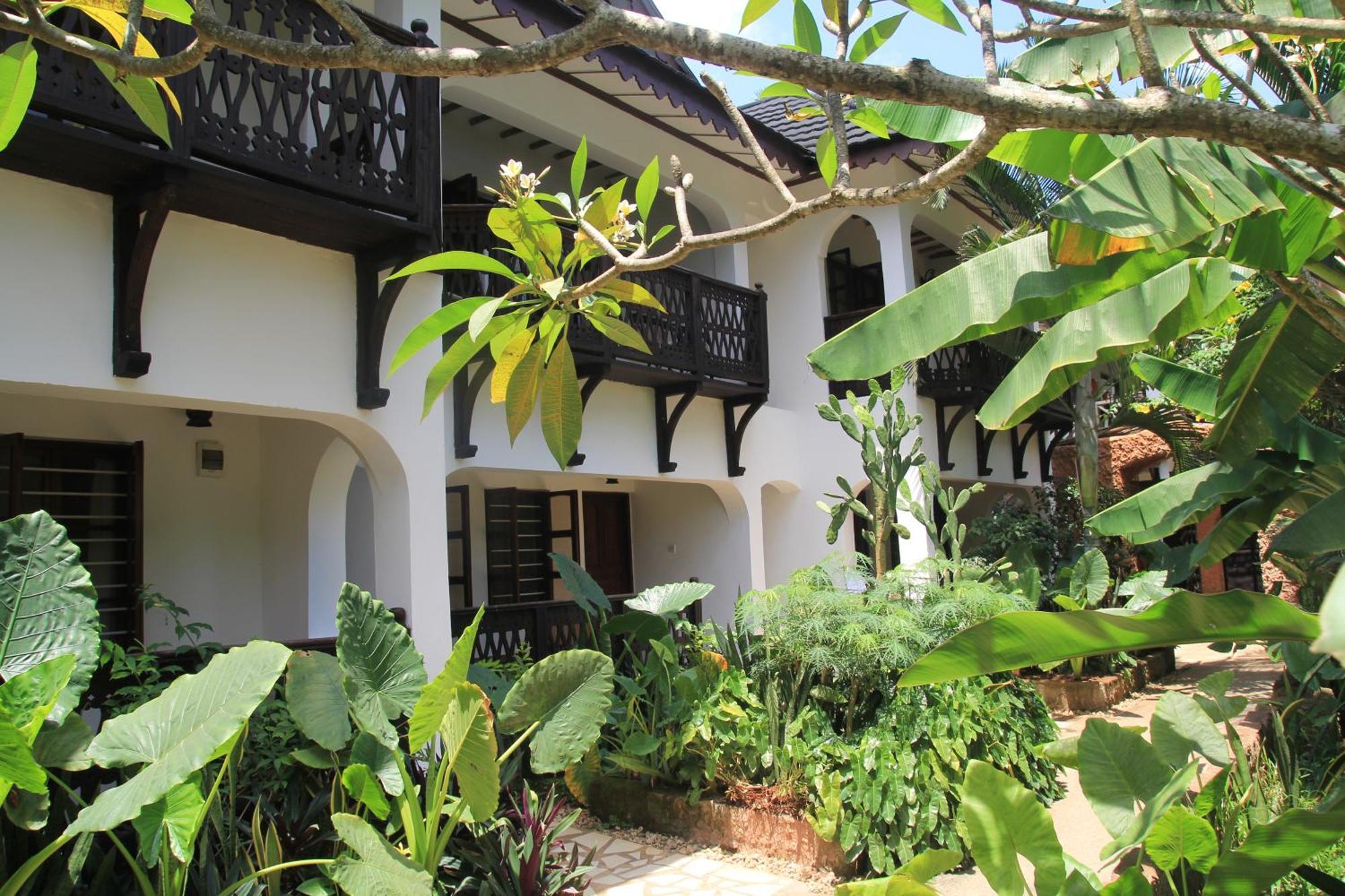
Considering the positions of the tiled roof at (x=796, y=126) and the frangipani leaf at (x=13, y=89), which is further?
the tiled roof at (x=796, y=126)

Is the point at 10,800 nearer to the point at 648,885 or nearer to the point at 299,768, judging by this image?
the point at 299,768

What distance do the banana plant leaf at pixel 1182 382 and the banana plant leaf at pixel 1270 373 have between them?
70 cm

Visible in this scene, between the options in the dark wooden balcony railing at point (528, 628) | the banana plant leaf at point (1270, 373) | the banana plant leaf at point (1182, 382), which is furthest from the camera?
the dark wooden balcony railing at point (528, 628)

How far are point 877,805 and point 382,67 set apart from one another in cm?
453

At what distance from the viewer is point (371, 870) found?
3613 millimetres

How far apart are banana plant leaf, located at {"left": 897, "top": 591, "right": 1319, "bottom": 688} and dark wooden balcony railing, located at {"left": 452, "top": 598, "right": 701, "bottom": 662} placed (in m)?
6.13

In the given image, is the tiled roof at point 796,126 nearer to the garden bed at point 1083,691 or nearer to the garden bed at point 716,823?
the garden bed at point 1083,691

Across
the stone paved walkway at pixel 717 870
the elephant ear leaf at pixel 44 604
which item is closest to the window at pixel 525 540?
the stone paved walkway at pixel 717 870

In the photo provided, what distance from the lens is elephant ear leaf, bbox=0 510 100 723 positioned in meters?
3.78

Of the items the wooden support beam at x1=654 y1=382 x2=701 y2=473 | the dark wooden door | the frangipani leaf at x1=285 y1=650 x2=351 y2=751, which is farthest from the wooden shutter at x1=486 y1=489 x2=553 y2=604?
the frangipani leaf at x1=285 y1=650 x2=351 y2=751

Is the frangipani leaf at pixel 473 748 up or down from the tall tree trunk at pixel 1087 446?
down

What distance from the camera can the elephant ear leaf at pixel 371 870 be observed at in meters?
3.56

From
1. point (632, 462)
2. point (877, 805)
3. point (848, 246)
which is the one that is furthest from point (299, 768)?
point (848, 246)

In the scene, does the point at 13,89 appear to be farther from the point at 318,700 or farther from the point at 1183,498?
the point at 1183,498
